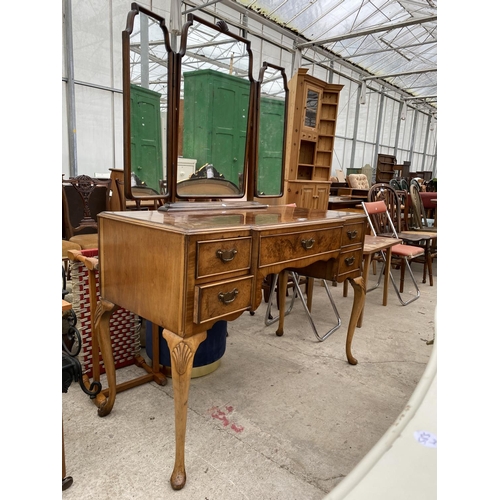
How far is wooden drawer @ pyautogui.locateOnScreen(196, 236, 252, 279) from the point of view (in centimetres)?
141

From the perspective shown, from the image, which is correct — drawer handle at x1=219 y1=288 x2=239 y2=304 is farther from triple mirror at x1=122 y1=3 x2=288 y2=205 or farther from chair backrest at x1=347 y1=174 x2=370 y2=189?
chair backrest at x1=347 y1=174 x2=370 y2=189

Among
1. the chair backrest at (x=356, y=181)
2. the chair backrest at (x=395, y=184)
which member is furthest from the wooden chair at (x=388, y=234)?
the chair backrest at (x=356, y=181)

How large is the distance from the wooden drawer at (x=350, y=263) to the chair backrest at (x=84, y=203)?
7.79ft

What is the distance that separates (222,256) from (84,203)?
2670 mm

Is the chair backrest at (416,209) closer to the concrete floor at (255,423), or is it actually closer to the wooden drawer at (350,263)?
the concrete floor at (255,423)

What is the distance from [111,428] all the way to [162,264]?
2.96 ft

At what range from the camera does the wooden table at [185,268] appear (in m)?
1.41

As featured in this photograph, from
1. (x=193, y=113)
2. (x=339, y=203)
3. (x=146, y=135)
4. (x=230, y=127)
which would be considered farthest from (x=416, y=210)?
(x=146, y=135)

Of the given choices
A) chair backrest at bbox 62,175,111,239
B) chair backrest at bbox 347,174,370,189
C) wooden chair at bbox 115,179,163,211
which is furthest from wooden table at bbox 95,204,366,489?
chair backrest at bbox 347,174,370,189

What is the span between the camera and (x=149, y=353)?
2369 millimetres

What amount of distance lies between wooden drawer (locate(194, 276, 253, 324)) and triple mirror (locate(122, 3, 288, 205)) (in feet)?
2.44
